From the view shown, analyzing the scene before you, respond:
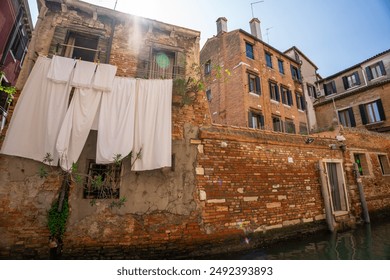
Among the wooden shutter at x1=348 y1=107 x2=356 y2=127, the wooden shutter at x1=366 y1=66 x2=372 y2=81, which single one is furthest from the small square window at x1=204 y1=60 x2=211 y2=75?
the wooden shutter at x1=366 y1=66 x2=372 y2=81

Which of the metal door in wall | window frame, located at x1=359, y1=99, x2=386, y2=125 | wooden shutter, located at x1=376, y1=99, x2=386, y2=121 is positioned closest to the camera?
the metal door in wall

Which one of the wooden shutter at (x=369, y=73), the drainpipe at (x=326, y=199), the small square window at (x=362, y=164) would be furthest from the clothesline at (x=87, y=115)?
the wooden shutter at (x=369, y=73)

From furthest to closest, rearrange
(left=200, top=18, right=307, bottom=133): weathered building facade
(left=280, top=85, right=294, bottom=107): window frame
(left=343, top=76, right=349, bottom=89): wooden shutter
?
(left=343, top=76, right=349, bottom=89): wooden shutter
(left=280, top=85, right=294, bottom=107): window frame
(left=200, top=18, right=307, bottom=133): weathered building facade

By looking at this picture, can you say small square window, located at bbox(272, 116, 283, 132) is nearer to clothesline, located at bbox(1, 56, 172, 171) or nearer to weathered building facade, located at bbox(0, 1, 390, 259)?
weathered building facade, located at bbox(0, 1, 390, 259)

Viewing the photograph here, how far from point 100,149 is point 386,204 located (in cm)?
1313

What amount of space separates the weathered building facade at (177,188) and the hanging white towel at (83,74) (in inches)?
45.7

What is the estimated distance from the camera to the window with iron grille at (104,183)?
4445 mm

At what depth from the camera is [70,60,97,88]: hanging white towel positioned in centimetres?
454

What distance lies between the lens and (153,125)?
15.9ft

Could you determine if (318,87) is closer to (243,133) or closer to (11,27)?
(243,133)

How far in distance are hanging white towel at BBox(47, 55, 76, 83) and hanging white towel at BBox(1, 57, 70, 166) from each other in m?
0.11

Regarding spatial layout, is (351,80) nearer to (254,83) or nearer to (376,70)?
(376,70)

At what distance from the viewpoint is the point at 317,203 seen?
22.5 ft

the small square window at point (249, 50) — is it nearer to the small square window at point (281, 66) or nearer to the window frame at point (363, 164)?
the small square window at point (281, 66)
